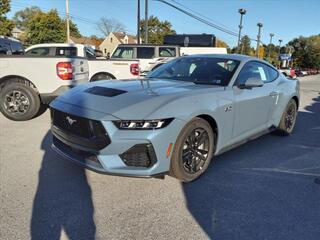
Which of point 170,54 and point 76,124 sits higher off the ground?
point 170,54

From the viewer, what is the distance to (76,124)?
315 cm

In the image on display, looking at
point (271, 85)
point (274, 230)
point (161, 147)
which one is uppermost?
point (271, 85)

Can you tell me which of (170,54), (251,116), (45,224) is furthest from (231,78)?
(170,54)

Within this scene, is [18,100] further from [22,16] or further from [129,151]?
Result: [22,16]

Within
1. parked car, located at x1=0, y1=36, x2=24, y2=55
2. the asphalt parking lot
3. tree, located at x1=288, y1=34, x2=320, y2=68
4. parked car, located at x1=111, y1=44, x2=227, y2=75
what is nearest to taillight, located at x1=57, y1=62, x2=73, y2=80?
the asphalt parking lot

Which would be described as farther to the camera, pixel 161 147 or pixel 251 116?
pixel 251 116

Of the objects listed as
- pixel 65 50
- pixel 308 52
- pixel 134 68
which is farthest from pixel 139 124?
pixel 308 52

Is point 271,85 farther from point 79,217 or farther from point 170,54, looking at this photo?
point 170,54

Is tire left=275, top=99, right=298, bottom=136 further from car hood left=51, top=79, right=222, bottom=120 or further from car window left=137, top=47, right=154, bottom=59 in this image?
car window left=137, top=47, right=154, bottom=59

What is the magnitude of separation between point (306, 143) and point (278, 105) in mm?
954

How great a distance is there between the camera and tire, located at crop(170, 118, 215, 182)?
127 inches

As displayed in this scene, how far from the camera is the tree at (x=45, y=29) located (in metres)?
53.5

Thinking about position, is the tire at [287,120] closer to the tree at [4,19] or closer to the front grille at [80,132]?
the front grille at [80,132]

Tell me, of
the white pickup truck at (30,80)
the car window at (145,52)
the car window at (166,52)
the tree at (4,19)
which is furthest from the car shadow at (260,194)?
the tree at (4,19)
